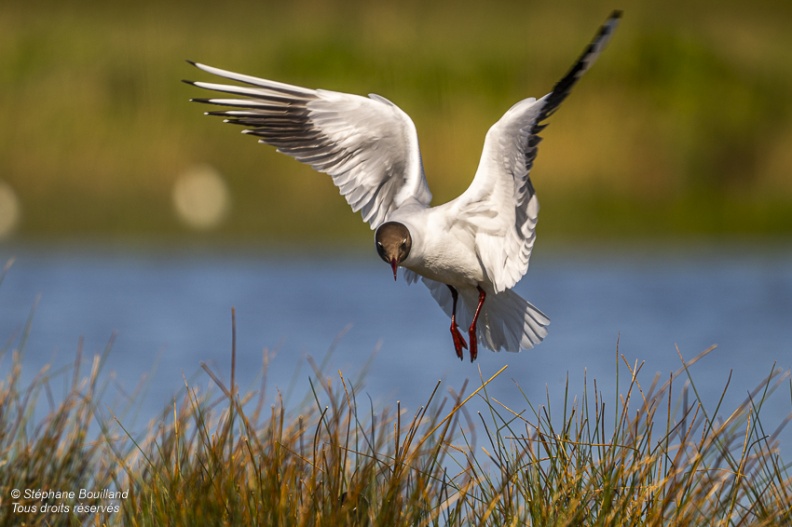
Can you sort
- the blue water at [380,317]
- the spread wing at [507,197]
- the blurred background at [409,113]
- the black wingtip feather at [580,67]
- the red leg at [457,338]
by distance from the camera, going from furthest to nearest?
1. the blurred background at [409,113]
2. the blue water at [380,317]
3. the red leg at [457,338]
4. the spread wing at [507,197]
5. the black wingtip feather at [580,67]

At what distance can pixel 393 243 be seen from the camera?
14.6 ft

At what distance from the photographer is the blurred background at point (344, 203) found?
13594 millimetres

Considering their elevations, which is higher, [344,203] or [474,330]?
[344,203]

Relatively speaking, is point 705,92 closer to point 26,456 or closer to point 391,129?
point 391,129

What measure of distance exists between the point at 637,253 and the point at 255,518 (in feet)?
47.1

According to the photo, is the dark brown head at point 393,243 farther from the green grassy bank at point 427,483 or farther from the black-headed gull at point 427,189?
the green grassy bank at point 427,483

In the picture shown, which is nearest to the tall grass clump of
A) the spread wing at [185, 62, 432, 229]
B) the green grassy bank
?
the green grassy bank

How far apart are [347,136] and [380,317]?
913cm

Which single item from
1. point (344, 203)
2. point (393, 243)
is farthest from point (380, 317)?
point (393, 243)

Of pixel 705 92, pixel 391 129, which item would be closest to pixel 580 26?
pixel 705 92

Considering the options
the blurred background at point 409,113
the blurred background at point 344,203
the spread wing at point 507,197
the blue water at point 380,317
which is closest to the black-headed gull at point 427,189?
the spread wing at point 507,197

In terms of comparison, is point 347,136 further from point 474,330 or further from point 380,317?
point 380,317

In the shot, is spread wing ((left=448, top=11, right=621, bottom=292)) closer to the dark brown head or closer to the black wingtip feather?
the black wingtip feather

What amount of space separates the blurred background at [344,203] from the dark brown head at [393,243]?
23.7ft
